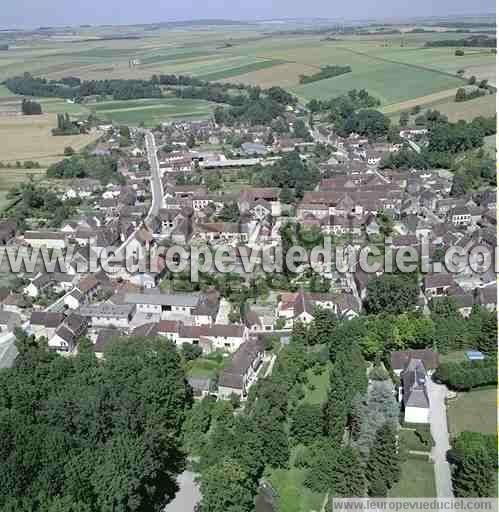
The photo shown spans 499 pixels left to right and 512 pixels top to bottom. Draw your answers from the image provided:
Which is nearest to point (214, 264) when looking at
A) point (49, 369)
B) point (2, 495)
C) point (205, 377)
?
point (205, 377)

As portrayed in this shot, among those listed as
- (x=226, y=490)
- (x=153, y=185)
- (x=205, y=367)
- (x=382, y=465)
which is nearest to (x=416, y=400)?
(x=382, y=465)

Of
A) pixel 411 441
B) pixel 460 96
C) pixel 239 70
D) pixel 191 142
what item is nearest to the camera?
pixel 411 441

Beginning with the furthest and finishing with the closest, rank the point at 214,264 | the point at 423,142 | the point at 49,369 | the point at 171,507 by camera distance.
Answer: the point at 423,142, the point at 214,264, the point at 49,369, the point at 171,507

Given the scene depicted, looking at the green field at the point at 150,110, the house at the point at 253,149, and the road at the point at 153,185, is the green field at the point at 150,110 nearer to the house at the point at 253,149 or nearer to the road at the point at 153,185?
the road at the point at 153,185

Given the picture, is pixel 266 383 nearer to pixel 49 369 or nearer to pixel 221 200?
pixel 49 369

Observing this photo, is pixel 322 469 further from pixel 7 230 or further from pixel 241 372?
pixel 7 230
